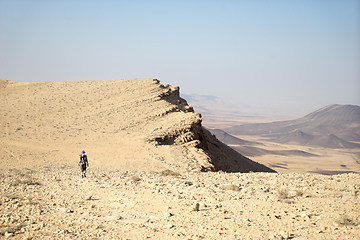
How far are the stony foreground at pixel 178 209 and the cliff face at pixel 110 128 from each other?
7139 mm

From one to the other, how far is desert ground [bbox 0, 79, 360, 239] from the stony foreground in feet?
0.08

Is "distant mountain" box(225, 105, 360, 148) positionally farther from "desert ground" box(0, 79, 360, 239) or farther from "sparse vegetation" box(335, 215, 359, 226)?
"sparse vegetation" box(335, 215, 359, 226)

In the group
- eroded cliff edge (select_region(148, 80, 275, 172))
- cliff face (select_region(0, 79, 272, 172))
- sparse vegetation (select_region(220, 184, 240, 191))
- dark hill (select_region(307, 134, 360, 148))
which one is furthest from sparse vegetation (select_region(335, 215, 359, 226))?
dark hill (select_region(307, 134, 360, 148))

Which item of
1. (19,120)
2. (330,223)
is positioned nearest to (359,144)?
(19,120)

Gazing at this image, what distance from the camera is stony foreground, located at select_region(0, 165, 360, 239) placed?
707 centimetres

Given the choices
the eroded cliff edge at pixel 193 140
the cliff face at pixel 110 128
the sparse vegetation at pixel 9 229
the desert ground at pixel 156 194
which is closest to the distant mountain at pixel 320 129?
the eroded cliff edge at pixel 193 140

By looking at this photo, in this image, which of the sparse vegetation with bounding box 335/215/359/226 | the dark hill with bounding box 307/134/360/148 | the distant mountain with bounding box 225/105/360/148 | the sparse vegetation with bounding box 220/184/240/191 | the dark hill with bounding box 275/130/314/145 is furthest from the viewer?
the dark hill with bounding box 275/130/314/145

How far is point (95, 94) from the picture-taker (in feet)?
103

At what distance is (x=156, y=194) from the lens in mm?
9930

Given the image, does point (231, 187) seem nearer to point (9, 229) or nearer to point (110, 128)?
point (9, 229)

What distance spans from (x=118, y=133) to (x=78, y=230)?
17.1m

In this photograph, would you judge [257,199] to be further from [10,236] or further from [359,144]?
[359,144]

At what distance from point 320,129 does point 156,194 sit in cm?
13549

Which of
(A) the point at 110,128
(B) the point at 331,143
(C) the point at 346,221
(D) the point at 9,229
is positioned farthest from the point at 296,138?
(D) the point at 9,229
